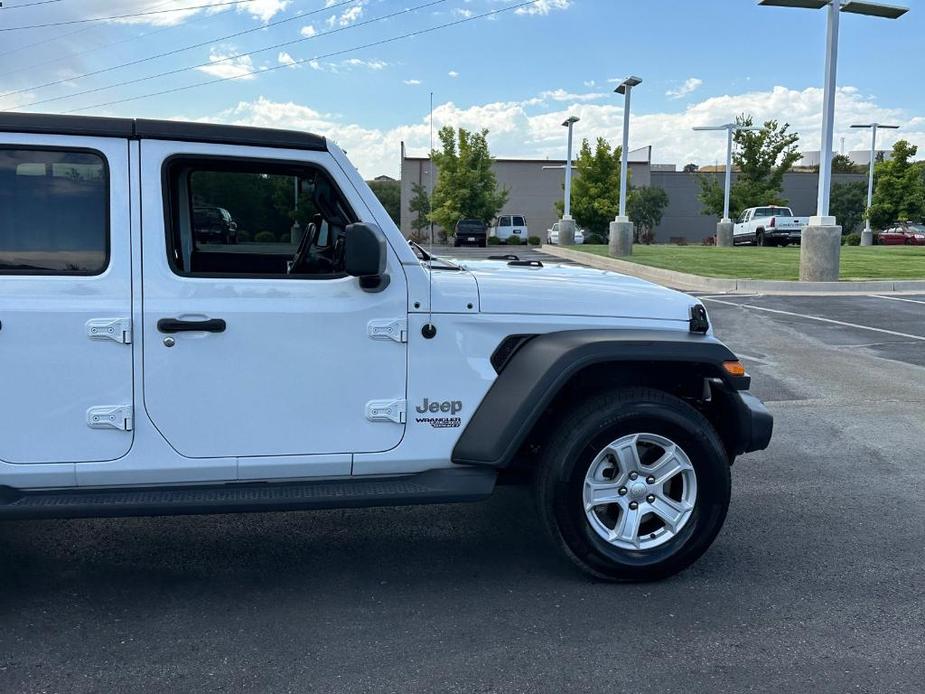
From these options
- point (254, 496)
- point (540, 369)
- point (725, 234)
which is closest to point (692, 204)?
point (725, 234)

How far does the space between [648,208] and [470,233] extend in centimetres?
2528

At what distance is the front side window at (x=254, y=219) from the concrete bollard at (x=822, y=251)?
54.2 feet

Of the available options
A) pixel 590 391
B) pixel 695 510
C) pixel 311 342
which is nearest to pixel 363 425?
pixel 311 342

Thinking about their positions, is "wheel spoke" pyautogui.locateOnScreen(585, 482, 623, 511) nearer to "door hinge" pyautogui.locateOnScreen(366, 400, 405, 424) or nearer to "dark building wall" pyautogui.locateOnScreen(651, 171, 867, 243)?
"door hinge" pyautogui.locateOnScreen(366, 400, 405, 424)

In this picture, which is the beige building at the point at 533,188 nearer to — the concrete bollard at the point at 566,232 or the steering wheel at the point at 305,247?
the concrete bollard at the point at 566,232

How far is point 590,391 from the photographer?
395 cm

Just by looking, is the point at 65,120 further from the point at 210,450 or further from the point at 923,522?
the point at 923,522

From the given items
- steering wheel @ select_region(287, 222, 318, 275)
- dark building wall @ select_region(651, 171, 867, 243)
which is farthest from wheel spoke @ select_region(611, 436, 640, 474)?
dark building wall @ select_region(651, 171, 867, 243)

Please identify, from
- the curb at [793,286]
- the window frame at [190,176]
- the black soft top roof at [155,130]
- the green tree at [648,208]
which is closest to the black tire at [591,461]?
the window frame at [190,176]

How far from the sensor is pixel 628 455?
378 cm

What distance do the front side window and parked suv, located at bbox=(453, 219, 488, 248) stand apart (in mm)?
39645

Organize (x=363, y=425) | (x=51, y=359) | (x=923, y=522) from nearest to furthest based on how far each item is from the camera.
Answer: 1. (x=51, y=359)
2. (x=363, y=425)
3. (x=923, y=522)

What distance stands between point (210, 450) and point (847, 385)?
22.3 feet

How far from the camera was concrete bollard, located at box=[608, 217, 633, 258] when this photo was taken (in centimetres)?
2881
